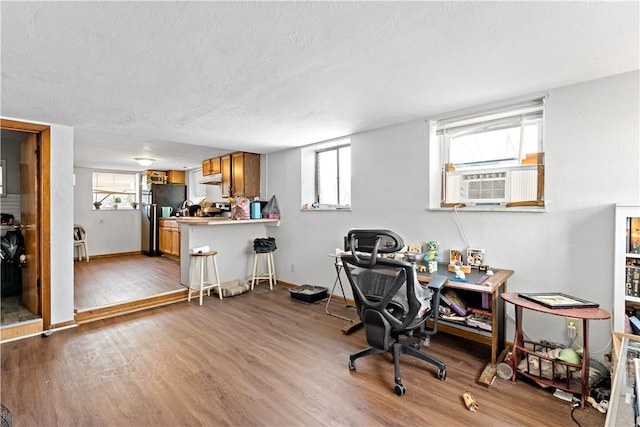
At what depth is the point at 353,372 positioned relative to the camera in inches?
93.7

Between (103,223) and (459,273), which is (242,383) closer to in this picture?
(459,273)

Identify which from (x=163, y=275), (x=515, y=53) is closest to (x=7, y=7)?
(x=515, y=53)

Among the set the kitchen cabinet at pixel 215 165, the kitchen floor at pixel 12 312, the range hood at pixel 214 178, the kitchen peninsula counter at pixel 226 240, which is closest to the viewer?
the kitchen floor at pixel 12 312

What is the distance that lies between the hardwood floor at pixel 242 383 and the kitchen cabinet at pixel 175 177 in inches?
207

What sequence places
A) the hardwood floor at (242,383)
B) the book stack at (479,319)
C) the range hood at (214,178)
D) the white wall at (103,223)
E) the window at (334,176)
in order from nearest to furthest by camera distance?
the hardwood floor at (242,383), the book stack at (479,319), the window at (334,176), the range hood at (214,178), the white wall at (103,223)

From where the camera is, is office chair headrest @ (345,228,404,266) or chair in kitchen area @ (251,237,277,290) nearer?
office chair headrest @ (345,228,404,266)

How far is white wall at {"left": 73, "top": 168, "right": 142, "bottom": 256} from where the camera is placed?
7141 millimetres

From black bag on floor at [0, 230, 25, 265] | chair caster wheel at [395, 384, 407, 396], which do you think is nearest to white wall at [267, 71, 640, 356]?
chair caster wheel at [395, 384, 407, 396]

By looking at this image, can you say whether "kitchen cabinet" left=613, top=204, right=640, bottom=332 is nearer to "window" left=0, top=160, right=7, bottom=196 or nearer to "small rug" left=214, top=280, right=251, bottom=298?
"small rug" left=214, top=280, right=251, bottom=298

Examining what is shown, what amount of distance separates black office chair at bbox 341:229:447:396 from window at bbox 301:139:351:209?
6.73 ft

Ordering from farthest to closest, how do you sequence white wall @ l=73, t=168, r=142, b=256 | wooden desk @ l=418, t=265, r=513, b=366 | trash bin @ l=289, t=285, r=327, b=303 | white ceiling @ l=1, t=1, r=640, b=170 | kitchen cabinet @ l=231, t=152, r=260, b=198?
white wall @ l=73, t=168, r=142, b=256 < kitchen cabinet @ l=231, t=152, r=260, b=198 < trash bin @ l=289, t=285, r=327, b=303 < wooden desk @ l=418, t=265, r=513, b=366 < white ceiling @ l=1, t=1, r=640, b=170

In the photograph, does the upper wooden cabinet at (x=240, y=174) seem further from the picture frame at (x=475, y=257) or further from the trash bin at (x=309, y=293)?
the picture frame at (x=475, y=257)

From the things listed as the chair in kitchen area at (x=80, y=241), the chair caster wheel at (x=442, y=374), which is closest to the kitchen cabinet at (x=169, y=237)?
the chair in kitchen area at (x=80, y=241)

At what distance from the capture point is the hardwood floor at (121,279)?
408 cm
